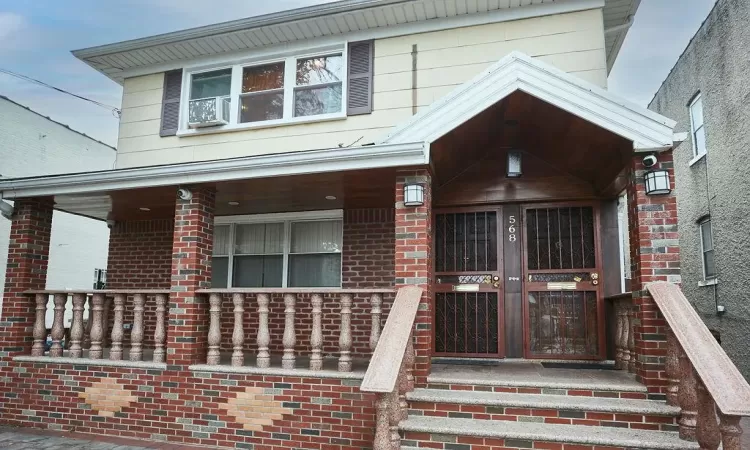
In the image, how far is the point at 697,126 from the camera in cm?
1116

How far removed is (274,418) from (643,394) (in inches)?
133

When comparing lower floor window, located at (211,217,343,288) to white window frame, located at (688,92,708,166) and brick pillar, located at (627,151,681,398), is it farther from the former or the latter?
white window frame, located at (688,92,708,166)

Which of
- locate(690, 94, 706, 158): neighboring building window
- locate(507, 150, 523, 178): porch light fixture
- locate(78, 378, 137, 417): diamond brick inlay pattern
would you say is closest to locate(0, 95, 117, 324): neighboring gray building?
locate(78, 378, 137, 417): diamond brick inlay pattern

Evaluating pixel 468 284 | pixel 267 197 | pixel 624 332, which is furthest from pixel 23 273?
pixel 624 332

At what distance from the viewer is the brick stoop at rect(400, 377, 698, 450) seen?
13.5 ft

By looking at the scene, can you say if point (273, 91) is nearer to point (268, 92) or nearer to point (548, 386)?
point (268, 92)

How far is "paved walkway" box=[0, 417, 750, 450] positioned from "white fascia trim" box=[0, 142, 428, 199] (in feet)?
8.93

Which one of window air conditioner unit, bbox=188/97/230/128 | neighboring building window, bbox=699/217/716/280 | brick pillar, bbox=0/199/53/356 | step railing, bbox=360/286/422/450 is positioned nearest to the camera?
step railing, bbox=360/286/422/450

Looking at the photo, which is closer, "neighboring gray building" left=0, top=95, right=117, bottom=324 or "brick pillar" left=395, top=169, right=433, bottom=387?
"brick pillar" left=395, top=169, right=433, bottom=387

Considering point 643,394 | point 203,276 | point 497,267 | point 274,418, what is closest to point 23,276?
point 203,276

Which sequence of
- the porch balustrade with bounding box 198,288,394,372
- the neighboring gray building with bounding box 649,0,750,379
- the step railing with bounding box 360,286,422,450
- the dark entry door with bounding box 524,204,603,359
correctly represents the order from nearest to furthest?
the step railing with bounding box 360,286,422,450, the porch balustrade with bounding box 198,288,394,372, the dark entry door with bounding box 524,204,603,359, the neighboring gray building with bounding box 649,0,750,379

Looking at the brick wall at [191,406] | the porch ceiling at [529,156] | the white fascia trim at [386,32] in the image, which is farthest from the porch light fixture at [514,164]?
the brick wall at [191,406]

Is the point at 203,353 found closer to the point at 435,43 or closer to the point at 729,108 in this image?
the point at 435,43

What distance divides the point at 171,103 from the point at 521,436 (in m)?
7.03
